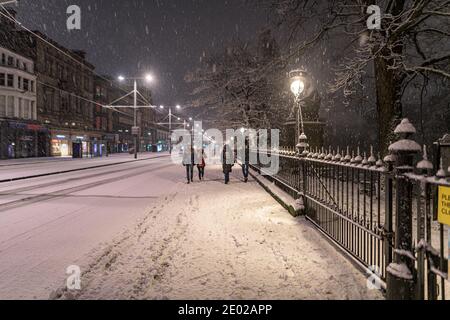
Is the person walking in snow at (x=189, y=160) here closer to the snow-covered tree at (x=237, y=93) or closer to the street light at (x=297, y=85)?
the street light at (x=297, y=85)

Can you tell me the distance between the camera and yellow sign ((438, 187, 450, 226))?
2824 millimetres

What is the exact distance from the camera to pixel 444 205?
9.49 ft

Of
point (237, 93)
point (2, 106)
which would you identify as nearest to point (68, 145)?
point (2, 106)

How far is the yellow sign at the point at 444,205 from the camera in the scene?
111 inches

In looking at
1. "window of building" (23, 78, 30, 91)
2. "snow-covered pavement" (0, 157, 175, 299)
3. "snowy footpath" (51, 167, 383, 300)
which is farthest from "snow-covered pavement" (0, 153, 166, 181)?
"snowy footpath" (51, 167, 383, 300)

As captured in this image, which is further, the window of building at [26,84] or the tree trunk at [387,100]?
the window of building at [26,84]

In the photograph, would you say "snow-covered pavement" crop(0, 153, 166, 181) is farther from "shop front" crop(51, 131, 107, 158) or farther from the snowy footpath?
the snowy footpath

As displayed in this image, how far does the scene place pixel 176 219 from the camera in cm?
740

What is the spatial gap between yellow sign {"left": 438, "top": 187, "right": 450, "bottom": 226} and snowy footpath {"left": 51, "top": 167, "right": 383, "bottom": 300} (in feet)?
4.21

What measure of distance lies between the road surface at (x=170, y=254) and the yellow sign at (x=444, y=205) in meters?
1.28

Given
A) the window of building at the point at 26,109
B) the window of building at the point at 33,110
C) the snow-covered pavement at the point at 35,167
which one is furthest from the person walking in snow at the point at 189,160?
the window of building at the point at 33,110

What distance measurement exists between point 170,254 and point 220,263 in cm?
85

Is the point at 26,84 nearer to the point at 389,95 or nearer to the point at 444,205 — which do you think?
the point at 389,95
